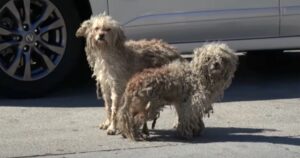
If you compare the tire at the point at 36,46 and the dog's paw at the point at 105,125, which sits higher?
the tire at the point at 36,46

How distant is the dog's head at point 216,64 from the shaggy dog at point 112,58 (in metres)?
0.43

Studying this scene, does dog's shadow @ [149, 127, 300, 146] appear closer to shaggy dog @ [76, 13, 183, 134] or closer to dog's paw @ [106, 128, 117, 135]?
dog's paw @ [106, 128, 117, 135]

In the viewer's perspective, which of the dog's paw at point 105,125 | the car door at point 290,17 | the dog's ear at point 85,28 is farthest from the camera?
the car door at point 290,17

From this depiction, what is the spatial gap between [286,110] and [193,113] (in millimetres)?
1543

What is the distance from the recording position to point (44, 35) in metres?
7.34

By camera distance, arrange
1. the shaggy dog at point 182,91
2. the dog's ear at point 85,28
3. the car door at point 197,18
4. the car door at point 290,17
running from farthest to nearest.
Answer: the car door at point 290,17 < the car door at point 197,18 < the dog's ear at point 85,28 < the shaggy dog at point 182,91

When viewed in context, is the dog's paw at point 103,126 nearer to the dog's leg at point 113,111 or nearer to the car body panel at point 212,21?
the dog's leg at point 113,111

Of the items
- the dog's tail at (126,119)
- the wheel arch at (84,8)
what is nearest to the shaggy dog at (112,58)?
the dog's tail at (126,119)

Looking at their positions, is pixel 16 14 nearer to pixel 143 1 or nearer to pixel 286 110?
pixel 143 1

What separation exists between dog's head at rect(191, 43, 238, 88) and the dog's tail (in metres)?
0.62

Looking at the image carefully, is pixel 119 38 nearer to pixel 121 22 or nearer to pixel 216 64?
pixel 216 64

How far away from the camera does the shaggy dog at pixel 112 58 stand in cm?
592

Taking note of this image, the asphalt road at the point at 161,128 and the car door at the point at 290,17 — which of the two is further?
the car door at the point at 290,17

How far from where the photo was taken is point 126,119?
584 cm
